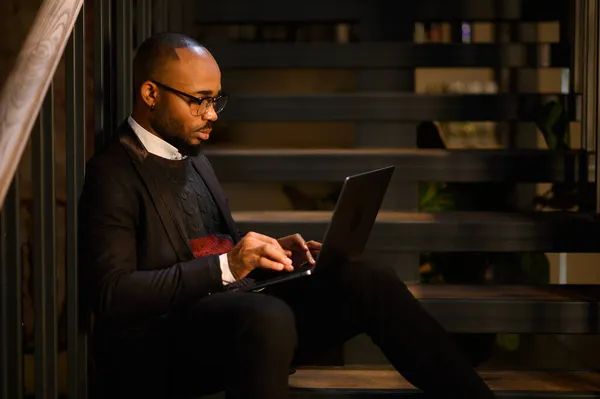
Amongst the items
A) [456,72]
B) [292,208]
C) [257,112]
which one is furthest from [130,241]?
[456,72]

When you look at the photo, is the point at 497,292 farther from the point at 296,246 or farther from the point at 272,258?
the point at 272,258

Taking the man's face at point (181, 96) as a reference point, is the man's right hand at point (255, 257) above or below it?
below

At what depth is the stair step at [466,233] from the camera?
2711 mm

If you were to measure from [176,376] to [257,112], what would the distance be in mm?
1169

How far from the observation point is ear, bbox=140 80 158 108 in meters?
2.13

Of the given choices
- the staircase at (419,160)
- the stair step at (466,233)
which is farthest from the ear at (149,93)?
the stair step at (466,233)

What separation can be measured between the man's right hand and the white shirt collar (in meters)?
0.31

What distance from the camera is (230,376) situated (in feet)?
6.21

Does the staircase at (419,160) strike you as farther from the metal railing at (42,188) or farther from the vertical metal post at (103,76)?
the metal railing at (42,188)

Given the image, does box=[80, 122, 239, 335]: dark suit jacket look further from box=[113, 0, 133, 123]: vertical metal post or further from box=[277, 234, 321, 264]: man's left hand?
box=[113, 0, 133, 123]: vertical metal post

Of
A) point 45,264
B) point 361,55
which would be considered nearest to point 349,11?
point 361,55

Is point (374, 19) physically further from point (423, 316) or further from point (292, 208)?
point (423, 316)

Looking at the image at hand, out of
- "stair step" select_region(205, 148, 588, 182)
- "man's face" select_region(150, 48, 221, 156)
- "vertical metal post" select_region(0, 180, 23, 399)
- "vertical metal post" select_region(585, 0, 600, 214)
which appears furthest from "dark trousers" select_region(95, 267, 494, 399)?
"vertical metal post" select_region(585, 0, 600, 214)

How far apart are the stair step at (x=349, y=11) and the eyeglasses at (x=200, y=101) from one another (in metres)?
1.22
